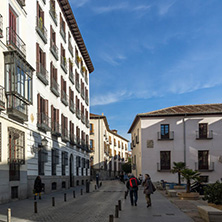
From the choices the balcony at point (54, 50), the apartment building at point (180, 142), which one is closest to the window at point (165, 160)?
the apartment building at point (180, 142)

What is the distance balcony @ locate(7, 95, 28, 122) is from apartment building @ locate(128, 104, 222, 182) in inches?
933

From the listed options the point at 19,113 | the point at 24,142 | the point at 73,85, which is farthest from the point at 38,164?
the point at 73,85

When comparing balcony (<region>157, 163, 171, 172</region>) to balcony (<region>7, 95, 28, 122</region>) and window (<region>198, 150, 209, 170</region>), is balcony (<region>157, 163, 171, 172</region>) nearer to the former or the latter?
window (<region>198, 150, 209, 170</region>)

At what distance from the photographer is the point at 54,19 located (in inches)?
1147

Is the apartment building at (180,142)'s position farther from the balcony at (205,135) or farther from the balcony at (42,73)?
the balcony at (42,73)

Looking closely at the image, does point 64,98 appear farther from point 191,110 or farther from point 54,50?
point 191,110

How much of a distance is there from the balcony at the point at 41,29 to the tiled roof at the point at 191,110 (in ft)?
62.8

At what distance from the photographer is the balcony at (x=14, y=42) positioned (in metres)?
17.9

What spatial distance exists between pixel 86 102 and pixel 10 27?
2892cm

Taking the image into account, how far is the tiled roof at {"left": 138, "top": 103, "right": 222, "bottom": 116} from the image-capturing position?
41.3 m

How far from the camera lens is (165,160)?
4072 cm

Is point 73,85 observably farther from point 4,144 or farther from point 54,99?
point 4,144

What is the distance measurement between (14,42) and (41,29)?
238 inches

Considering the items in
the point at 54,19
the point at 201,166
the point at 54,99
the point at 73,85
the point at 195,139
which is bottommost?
the point at 201,166
